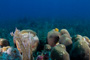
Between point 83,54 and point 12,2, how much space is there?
162 m

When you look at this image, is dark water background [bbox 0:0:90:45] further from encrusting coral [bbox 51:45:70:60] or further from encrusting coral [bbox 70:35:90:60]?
encrusting coral [bbox 70:35:90:60]

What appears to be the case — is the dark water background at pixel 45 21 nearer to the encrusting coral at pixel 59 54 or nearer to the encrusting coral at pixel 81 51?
the encrusting coral at pixel 59 54

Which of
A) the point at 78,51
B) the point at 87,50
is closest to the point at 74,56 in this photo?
the point at 78,51

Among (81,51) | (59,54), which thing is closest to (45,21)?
(81,51)

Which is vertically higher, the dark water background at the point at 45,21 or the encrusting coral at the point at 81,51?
the dark water background at the point at 45,21

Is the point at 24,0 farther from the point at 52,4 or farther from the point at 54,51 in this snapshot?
the point at 54,51

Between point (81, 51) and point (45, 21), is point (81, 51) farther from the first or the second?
point (45, 21)

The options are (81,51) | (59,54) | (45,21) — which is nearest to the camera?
(59,54)

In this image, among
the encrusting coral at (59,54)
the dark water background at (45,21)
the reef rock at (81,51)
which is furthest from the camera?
the dark water background at (45,21)

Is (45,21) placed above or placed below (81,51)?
above

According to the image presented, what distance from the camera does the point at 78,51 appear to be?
11.6ft

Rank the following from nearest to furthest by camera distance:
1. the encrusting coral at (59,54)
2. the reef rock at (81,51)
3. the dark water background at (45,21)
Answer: the encrusting coral at (59,54) < the reef rock at (81,51) < the dark water background at (45,21)

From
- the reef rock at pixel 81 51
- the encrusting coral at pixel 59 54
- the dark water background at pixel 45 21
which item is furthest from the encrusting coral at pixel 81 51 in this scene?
the dark water background at pixel 45 21

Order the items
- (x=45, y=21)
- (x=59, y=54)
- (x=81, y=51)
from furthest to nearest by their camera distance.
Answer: (x=45, y=21) → (x=81, y=51) → (x=59, y=54)
